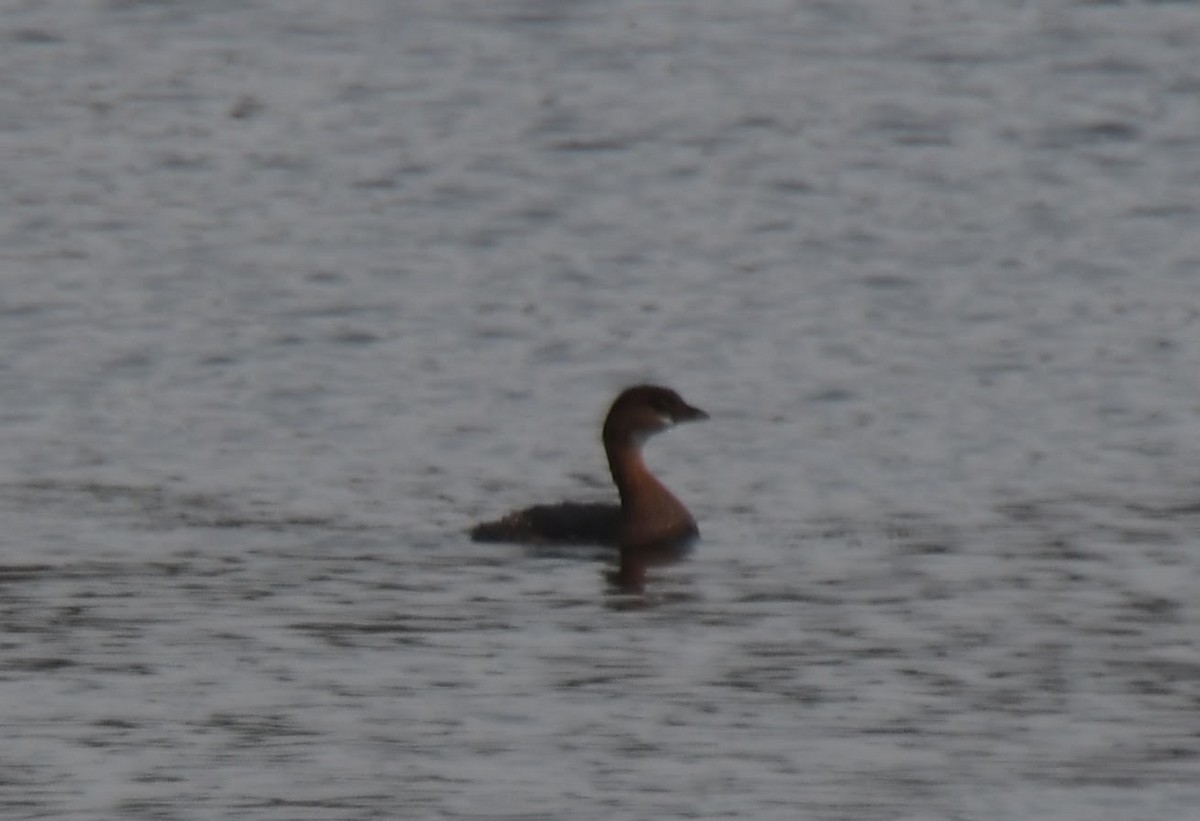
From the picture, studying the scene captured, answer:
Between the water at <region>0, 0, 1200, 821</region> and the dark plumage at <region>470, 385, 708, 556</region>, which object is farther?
the dark plumage at <region>470, 385, 708, 556</region>

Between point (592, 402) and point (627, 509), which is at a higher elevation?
point (627, 509)

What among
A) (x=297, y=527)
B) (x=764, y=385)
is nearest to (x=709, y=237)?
(x=764, y=385)

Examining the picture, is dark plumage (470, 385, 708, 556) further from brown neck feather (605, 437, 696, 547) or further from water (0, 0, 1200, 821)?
water (0, 0, 1200, 821)

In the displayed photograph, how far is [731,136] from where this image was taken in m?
31.8

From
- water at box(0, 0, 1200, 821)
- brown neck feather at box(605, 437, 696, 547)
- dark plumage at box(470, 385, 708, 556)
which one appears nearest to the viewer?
water at box(0, 0, 1200, 821)

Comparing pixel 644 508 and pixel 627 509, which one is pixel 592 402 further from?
pixel 644 508

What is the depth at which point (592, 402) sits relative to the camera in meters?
22.3

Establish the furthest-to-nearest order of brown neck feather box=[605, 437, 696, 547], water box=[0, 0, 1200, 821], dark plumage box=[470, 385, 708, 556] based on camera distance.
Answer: brown neck feather box=[605, 437, 696, 547] → dark plumage box=[470, 385, 708, 556] → water box=[0, 0, 1200, 821]

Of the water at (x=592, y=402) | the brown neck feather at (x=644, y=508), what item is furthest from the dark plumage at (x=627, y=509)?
the water at (x=592, y=402)

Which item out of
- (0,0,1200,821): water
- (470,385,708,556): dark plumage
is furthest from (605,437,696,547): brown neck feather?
(0,0,1200,821): water

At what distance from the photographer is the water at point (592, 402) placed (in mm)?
13453

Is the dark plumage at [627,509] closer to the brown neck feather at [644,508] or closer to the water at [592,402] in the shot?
the brown neck feather at [644,508]

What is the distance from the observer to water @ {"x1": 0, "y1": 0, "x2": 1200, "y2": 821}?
530 inches

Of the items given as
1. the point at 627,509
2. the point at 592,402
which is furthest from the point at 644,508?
the point at 592,402
